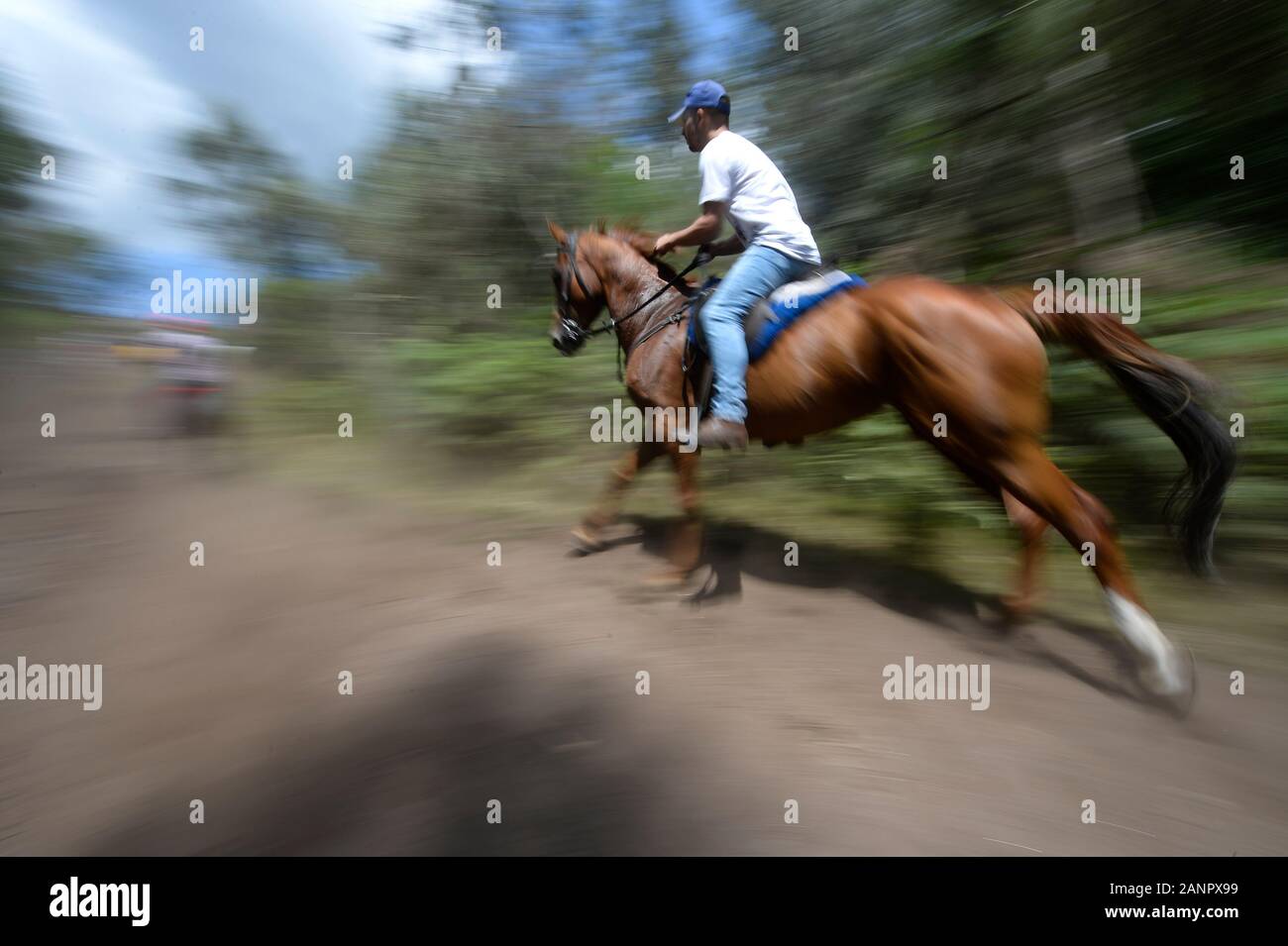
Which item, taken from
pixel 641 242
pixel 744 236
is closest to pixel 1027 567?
pixel 744 236

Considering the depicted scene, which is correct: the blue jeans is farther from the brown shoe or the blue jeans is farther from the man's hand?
the man's hand

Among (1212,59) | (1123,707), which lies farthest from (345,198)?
(1123,707)

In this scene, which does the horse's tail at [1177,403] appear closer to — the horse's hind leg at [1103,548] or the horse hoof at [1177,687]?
the horse's hind leg at [1103,548]

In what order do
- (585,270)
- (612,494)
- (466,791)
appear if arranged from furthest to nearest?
(585,270) < (612,494) < (466,791)

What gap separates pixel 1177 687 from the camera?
7.98ft

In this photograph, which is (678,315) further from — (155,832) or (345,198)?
(345,198)

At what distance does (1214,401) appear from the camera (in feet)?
9.17

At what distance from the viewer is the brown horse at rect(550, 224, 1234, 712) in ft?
8.68

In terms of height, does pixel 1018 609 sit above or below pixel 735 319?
below

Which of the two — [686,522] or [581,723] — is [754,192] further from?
[581,723]

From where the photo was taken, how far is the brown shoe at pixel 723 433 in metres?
3.34

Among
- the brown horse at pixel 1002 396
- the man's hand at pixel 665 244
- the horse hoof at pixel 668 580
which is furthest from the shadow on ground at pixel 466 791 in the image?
the man's hand at pixel 665 244

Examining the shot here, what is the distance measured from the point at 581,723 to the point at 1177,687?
94.4 inches

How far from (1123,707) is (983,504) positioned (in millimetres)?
1705
